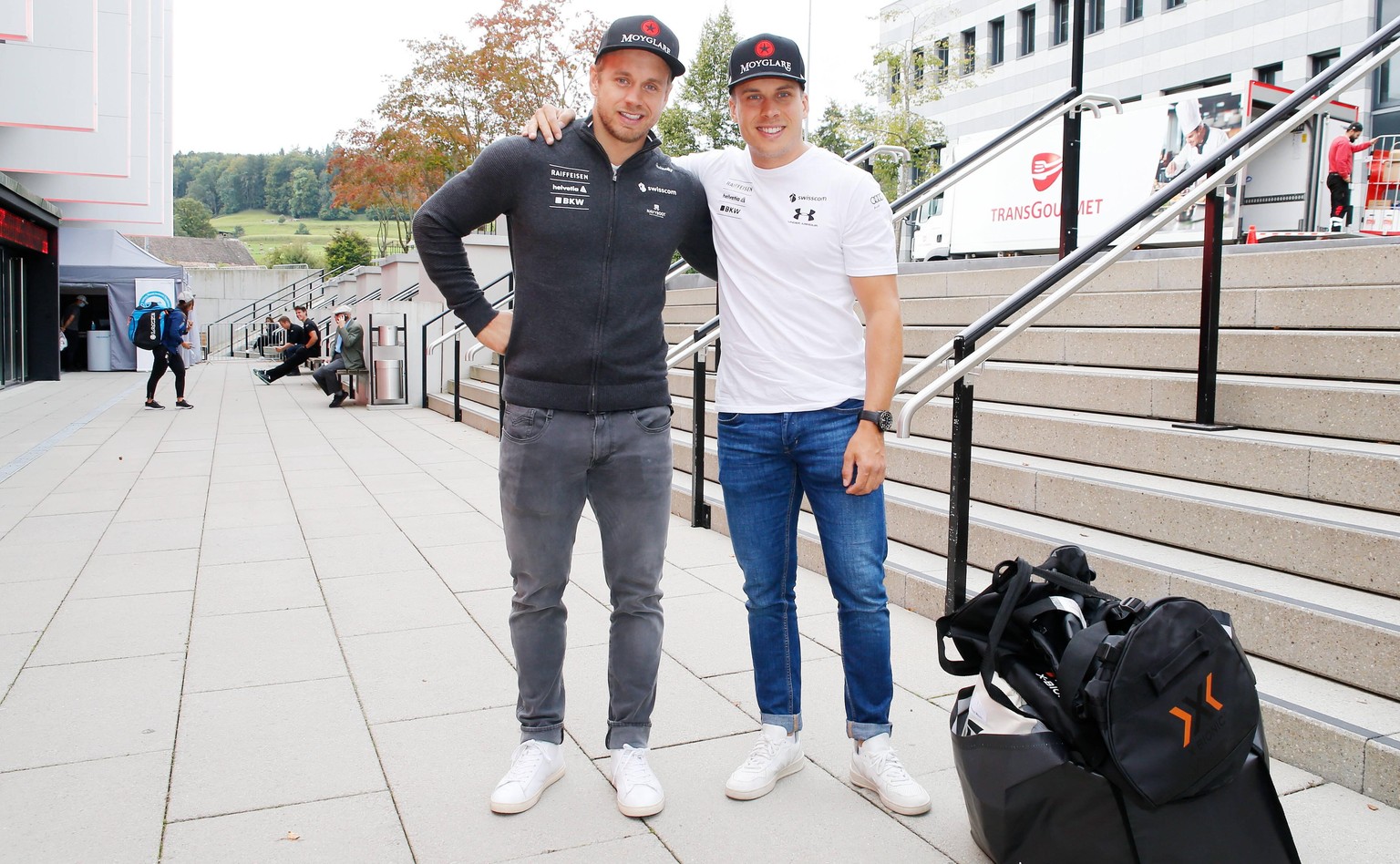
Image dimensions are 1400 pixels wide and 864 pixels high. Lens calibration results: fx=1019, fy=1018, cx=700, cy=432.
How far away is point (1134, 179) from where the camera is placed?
53.4ft

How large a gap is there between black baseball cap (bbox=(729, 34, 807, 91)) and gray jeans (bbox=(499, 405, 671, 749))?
2.98 feet

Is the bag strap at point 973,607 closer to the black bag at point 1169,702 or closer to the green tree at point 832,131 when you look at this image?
the black bag at point 1169,702

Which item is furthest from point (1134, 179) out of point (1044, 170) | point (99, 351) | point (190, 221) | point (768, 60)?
point (190, 221)

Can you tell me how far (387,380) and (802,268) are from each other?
43.2 feet

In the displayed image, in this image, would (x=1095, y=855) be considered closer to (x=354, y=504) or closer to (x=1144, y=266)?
(x=1144, y=266)

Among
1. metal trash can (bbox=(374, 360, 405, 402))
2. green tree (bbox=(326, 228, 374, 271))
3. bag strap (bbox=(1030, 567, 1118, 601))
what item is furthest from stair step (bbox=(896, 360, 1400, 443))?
green tree (bbox=(326, 228, 374, 271))

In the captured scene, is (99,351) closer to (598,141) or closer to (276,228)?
(598,141)

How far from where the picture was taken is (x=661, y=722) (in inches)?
131

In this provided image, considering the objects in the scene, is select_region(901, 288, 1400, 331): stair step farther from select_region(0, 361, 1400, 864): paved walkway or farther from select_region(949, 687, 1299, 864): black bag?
select_region(949, 687, 1299, 864): black bag

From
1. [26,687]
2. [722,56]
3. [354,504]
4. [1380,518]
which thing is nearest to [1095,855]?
[1380,518]

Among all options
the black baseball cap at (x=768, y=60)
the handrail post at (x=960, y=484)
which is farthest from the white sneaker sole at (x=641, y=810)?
the black baseball cap at (x=768, y=60)

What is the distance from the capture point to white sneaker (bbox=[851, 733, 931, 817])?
2.70 metres

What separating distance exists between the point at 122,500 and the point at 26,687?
13.4ft

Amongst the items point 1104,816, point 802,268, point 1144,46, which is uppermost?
point 1144,46
